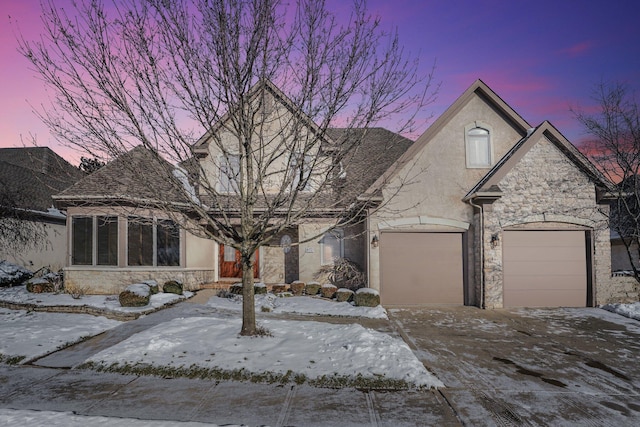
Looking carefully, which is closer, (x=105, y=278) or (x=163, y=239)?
(x=105, y=278)

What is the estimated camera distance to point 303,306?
10.9m

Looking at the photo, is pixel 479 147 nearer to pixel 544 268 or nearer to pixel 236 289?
pixel 544 268

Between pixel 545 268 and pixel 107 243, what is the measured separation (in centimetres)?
1504

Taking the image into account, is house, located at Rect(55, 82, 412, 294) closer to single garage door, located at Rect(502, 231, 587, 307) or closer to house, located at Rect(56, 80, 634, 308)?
house, located at Rect(56, 80, 634, 308)

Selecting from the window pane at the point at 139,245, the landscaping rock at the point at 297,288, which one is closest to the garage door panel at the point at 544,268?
the landscaping rock at the point at 297,288

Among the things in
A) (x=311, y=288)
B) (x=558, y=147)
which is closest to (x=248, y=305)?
(x=311, y=288)

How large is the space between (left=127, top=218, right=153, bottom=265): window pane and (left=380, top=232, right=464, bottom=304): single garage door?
828 cm

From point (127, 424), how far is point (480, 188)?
10768 mm

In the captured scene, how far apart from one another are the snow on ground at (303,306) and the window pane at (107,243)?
13.4 ft

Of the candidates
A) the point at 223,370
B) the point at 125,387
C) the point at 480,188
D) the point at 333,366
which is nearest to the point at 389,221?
the point at 480,188

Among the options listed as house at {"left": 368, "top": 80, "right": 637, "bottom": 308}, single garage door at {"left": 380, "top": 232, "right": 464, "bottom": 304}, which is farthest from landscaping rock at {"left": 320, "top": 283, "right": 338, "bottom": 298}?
single garage door at {"left": 380, "top": 232, "right": 464, "bottom": 304}

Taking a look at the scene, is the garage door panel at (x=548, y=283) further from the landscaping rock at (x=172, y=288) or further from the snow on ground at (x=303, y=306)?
the landscaping rock at (x=172, y=288)

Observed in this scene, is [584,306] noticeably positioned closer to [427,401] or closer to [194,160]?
[427,401]

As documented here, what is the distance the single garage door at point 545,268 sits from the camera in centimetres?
1178
